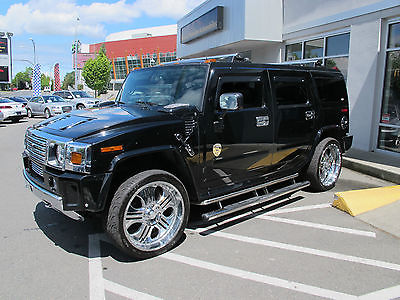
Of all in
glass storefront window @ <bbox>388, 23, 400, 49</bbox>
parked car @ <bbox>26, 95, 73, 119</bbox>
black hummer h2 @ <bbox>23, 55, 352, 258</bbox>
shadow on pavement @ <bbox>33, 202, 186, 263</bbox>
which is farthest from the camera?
parked car @ <bbox>26, 95, 73, 119</bbox>

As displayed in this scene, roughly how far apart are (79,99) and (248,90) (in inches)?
817

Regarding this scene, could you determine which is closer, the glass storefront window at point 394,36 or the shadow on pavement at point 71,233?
the shadow on pavement at point 71,233

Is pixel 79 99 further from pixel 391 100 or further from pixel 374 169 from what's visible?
pixel 374 169

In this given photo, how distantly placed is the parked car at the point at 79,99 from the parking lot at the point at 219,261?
60.1 ft

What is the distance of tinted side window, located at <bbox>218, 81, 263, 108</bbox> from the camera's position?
4.18 metres

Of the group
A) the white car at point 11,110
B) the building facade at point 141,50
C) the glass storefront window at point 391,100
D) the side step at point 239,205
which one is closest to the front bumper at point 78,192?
the side step at point 239,205

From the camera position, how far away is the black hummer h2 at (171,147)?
10.6 feet

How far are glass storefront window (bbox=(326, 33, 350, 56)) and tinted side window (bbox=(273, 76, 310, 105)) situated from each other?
5371 millimetres

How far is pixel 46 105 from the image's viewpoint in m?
21.3

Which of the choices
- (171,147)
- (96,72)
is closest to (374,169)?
(171,147)

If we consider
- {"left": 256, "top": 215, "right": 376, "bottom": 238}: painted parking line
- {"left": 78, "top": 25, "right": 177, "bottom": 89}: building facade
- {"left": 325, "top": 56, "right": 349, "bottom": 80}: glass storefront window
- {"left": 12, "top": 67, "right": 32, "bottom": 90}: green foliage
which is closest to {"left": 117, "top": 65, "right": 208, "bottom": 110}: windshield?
{"left": 256, "top": 215, "right": 376, "bottom": 238}: painted parking line

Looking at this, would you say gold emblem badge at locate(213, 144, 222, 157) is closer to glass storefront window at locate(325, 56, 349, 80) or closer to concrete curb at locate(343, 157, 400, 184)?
concrete curb at locate(343, 157, 400, 184)

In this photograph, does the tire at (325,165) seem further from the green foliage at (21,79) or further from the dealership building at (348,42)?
the green foliage at (21,79)

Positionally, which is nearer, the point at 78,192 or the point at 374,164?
the point at 78,192
